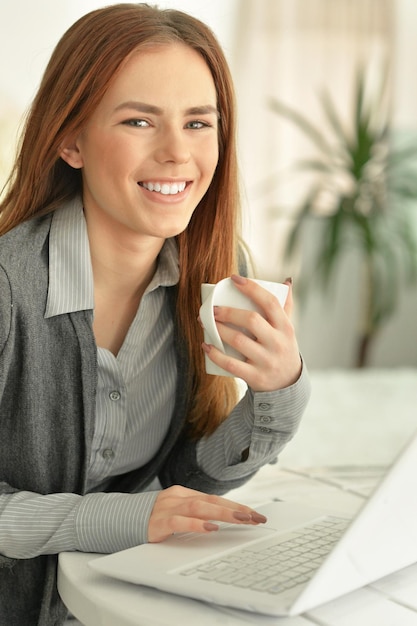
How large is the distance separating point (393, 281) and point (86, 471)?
3.80 metres

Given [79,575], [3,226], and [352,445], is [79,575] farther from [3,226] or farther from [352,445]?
[352,445]

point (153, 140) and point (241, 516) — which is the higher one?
point (153, 140)

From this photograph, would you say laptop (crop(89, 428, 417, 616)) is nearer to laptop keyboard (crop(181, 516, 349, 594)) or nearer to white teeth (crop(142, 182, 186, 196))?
laptop keyboard (crop(181, 516, 349, 594))

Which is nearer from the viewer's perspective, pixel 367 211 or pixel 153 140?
pixel 153 140

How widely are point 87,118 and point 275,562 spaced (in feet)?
2.44

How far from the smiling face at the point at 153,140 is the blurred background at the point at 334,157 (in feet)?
11.2

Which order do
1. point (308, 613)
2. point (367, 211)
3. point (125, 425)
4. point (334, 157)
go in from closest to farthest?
point (308, 613) → point (125, 425) → point (367, 211) → point (334, 157)

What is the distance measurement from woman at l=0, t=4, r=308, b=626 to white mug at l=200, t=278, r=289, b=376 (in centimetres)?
1

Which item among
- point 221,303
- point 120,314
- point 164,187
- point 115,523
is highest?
point 164,187

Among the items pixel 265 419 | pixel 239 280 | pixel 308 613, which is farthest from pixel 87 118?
pixel 308 613

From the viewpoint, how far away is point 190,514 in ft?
3.66

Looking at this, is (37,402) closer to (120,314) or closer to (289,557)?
(120,314)

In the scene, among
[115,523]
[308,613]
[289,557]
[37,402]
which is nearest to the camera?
[308,613]

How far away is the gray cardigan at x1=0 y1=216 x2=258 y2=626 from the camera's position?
1.30 meters
